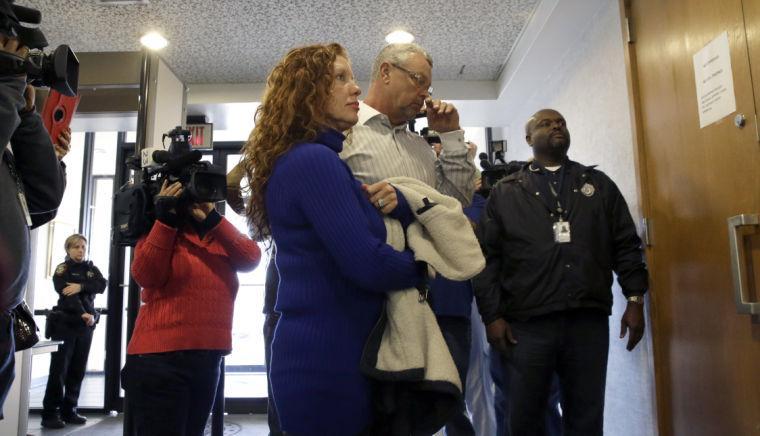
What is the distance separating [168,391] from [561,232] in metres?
1.45

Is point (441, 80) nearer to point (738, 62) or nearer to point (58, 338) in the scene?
point (738, 62)

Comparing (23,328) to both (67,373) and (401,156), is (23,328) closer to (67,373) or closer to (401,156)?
(401,156)

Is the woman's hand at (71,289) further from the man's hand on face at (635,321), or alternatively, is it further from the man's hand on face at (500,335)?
the man's hand on face at (635,321)

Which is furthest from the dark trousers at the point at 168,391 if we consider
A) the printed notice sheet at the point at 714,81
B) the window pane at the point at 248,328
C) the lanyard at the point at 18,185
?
the window pane at the point at 248,328

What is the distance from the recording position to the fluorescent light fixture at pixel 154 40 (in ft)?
11.2

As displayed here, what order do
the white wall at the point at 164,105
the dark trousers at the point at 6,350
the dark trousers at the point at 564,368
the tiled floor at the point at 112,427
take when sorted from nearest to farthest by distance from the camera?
the dark trousers at the point at 6,350 → the dark trousers at the point at 564,368 → the white wall at the point at 164,105 → the tiled floor at the point at 112,427

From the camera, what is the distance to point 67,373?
403 centimetres

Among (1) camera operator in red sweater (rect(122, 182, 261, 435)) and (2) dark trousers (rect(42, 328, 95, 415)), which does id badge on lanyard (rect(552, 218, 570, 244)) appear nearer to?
(1) camera operator in red sweater (rect(122, 182, 261, 435))

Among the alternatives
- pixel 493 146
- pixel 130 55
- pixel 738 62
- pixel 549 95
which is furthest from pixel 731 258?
pixel 130 55

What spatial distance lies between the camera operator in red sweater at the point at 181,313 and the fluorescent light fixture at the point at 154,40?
6.51 feet

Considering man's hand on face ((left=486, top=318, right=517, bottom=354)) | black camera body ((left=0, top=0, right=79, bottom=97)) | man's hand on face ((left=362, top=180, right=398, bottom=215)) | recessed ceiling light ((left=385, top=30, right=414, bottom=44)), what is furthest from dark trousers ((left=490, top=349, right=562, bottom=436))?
recessed ceiling light ((left=385, top=30, right=414, bottom=44))

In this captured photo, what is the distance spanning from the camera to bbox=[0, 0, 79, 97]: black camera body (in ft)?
3.46

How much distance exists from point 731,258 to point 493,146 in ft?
4.74

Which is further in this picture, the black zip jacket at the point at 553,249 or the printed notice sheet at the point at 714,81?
the black zip jacket at the point at 553,249
